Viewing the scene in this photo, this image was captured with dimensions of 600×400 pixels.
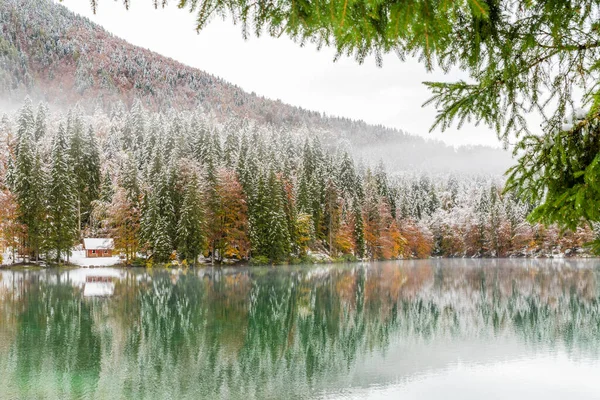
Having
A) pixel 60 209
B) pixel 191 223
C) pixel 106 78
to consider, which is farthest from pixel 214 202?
pixel 106 78

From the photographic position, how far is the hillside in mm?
152625

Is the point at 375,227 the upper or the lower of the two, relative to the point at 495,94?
lower

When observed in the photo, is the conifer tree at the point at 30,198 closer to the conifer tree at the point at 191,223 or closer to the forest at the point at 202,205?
the forest at the point at 202,205

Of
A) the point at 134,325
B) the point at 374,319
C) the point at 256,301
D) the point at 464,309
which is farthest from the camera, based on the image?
the point at 256,301

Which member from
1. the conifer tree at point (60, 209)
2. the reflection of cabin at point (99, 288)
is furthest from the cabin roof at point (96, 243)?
the reflection of cabin at point (99, 288)

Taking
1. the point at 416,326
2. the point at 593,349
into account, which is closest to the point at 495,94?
the point at 593,349

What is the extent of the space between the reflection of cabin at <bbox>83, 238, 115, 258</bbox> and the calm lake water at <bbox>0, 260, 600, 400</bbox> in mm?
27907

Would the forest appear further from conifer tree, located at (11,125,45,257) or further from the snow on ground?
the snow on ground

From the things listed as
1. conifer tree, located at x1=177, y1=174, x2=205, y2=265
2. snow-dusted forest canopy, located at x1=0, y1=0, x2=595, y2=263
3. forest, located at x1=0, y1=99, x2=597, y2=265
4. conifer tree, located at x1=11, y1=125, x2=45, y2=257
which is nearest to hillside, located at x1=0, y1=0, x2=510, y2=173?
snow-dusted forest canopy, located at x1=0, y1=0, x2=595, y2=263

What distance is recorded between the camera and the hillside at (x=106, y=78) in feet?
501

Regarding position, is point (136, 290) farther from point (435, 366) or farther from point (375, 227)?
point (375, 227)

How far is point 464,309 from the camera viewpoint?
20328mm

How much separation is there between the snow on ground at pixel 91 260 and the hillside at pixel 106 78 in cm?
9627

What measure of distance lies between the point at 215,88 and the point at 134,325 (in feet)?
572
